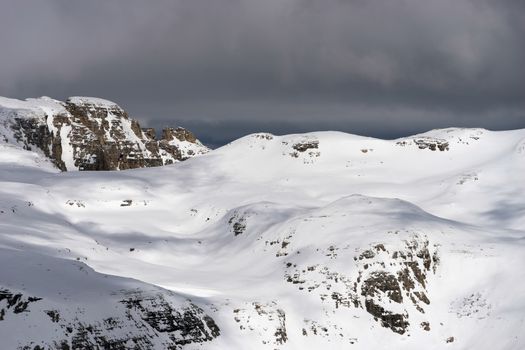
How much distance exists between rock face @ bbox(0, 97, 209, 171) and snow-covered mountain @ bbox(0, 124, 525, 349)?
37381 mm

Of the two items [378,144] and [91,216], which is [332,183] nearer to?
[378,144]

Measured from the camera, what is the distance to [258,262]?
60594 millimetres

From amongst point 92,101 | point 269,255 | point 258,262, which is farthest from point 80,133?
point 269,255

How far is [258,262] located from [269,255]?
140 cm

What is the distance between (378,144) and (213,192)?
40.2 meters

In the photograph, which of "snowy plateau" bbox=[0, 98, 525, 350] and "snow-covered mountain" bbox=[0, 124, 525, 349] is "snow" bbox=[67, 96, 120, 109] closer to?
"snowy plateau" bbox=[0, 98, 525, 350]

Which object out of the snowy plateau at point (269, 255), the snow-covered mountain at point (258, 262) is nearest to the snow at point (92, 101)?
the snowy plateau at point (269, 255)

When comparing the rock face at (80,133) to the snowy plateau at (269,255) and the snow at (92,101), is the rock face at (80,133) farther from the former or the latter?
the snowy plateau at (269,255)

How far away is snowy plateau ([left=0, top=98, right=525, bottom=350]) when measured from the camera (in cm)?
3875

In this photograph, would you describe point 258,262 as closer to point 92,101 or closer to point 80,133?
point 80,133

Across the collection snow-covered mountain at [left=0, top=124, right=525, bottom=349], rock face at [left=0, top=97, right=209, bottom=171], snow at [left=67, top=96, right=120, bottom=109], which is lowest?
snow-covered mountain at [left=0, top=124, right=525, bottom=349]

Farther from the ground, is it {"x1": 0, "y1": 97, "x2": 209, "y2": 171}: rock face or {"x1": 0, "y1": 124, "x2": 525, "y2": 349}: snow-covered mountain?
{"x1": 0, "y1": 97, "x2": 209, "y2": 171}: rock face

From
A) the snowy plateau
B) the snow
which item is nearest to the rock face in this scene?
the snow

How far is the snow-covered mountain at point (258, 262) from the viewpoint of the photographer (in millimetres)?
38250
